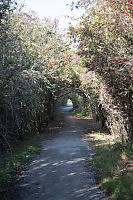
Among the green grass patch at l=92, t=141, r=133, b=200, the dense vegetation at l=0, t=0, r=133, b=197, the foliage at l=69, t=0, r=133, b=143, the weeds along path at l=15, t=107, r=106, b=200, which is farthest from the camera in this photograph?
the foliage at l=69, t=0, r=133, b=143

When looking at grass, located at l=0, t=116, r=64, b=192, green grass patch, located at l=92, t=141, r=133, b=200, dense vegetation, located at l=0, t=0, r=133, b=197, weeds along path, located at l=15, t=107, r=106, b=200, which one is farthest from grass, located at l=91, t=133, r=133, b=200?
grass, located at l=0, t=116, r=64, b=192

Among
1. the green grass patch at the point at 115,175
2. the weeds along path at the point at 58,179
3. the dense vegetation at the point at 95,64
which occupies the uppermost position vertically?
the dense vegetation at the point at 95,64

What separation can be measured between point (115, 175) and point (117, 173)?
141 millimetres

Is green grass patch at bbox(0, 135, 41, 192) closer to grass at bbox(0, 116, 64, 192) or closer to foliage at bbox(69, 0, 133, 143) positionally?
grass at bbox(0, 116, 64, 192)

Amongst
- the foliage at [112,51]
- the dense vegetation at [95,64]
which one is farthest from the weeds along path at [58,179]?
the foliage at [112,51]

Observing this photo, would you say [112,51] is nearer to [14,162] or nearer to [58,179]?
[58,179]

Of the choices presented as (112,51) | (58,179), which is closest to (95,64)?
(112,51)

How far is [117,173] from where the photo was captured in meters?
6.44

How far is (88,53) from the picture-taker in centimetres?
845

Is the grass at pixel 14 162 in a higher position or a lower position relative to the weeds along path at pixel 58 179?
higher

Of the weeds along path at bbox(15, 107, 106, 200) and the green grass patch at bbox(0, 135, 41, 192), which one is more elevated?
the green grass patch at bbox(0, 135, 41, 192)

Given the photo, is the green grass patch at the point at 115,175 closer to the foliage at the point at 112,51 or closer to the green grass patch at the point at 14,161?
the foliage at the point at 112,51

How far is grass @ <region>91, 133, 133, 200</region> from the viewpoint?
5.19 meters

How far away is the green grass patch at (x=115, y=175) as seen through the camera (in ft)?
16.9
